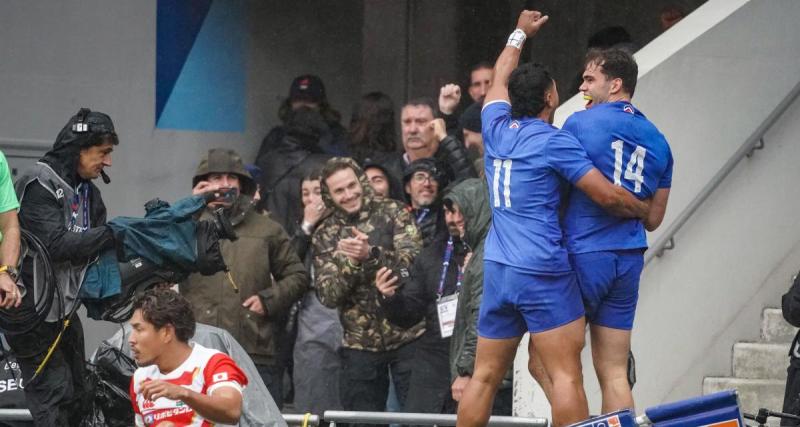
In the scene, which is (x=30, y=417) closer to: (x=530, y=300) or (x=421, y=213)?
(x=530, y=300)

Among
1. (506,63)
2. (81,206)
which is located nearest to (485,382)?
(506,63)

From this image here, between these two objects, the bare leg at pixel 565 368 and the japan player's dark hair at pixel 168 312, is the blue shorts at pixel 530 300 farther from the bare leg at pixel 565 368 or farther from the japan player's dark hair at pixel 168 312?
the japan player's dark hair at pixel 168 312

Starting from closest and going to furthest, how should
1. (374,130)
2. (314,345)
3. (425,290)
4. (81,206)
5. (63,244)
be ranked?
(63,244) < (81,206) < (425,290) < (314,345) < (374,130)

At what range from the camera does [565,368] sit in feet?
24.6

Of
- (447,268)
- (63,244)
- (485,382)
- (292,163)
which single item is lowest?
(485,382)

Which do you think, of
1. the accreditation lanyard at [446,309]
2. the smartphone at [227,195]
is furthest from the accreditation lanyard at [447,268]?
the smartphone at [227,195]

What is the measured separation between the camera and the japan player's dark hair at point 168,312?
23.1 ft

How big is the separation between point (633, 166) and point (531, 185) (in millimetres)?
482

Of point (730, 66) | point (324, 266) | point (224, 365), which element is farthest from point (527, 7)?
point (224, 365)

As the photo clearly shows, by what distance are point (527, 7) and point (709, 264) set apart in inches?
171

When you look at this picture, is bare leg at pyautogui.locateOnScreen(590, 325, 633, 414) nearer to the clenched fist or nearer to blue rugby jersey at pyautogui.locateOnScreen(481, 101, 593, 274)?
blue rugby jersey at pyautogui.locateOnScreen(481, 101, 593, 274)

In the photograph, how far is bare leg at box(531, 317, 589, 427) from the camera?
746 cm

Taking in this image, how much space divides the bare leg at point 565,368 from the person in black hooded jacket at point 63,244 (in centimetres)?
244

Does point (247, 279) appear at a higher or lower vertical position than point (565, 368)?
higher
